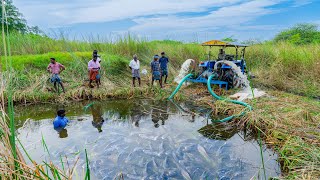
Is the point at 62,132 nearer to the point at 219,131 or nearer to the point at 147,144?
the point at 147,144

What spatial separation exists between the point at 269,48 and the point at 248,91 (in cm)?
546

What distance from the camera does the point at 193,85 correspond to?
10.4 metres

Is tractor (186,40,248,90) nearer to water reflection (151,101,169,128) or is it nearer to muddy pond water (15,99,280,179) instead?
muddy pond water (15,99,280,179)

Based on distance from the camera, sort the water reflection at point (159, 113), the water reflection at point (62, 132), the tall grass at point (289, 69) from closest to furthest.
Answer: the water reflection at point (62, 132) → the water reflection at point (159, 113) → the tall grass at point (289, 69)

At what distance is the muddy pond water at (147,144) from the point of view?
4.18 meters

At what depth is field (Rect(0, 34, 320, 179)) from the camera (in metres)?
4.88

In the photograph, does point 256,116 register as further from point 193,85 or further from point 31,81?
point 31,81

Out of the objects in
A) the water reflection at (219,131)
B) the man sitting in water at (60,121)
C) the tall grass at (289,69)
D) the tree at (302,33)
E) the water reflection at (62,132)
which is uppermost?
the tree at (302,33)

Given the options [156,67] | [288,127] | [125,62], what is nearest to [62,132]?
[156,67]

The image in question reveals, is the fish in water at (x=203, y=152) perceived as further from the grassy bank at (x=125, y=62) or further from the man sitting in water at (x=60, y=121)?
the grassy bank at (x=125, y=62)

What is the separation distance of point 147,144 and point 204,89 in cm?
514

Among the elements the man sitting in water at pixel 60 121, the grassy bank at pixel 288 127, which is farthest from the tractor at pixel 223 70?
the man sitting in water at pixel 60 121

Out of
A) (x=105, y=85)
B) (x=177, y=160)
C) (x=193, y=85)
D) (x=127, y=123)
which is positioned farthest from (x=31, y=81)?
(x=177, y=160)

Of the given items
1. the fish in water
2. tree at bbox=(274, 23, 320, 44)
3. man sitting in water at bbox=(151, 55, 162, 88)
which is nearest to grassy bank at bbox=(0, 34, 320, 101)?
man sitting in water at bbox=(151, 55, 162, 88)
